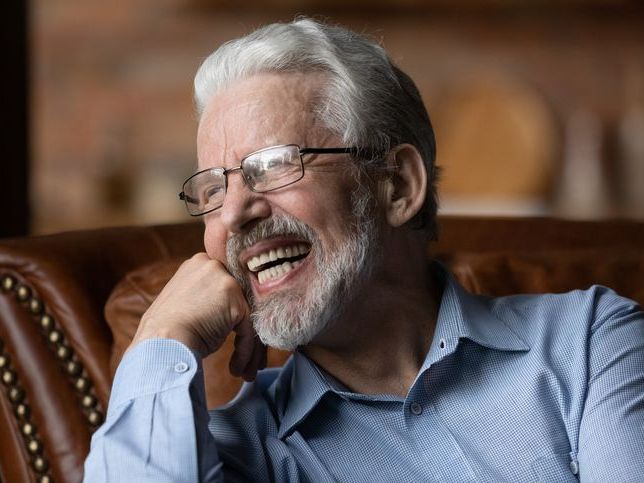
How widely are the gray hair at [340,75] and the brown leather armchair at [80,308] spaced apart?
1.30 ft

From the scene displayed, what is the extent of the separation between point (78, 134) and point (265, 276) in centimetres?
Result: 354

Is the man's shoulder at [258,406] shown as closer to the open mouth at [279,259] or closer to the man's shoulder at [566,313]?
the open mouth at [279,259]

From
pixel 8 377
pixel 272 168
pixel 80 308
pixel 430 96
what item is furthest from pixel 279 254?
pixel 430 96

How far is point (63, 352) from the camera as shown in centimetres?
185

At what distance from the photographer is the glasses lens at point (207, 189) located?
1614mm

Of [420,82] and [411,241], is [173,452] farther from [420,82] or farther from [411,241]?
[420,82]

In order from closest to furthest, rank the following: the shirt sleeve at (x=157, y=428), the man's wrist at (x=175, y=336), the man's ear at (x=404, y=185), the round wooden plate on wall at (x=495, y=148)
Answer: the shirt sleeve at (x=157, y=428)
the man's wrist at (x=175, y=336)
the man's ear at (x=404, y=185)
the round wooden plate on wall at (x=495, y=148)

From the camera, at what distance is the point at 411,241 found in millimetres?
1737

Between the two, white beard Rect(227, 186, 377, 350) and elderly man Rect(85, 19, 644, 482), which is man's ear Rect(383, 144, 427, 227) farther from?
white beard Rect(227, 186, 377, 350)

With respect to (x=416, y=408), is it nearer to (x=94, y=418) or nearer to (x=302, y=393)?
(x=302, y=393)

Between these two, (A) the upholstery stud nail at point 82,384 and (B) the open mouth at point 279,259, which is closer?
(B) the open mouth at point 279,259

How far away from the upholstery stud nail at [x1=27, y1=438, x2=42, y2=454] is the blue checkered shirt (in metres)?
0.39

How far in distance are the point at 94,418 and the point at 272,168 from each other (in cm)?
60

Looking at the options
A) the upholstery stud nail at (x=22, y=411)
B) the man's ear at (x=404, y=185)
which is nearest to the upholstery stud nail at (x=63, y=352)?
the upholstery stud nail at (x=22, y=411)
